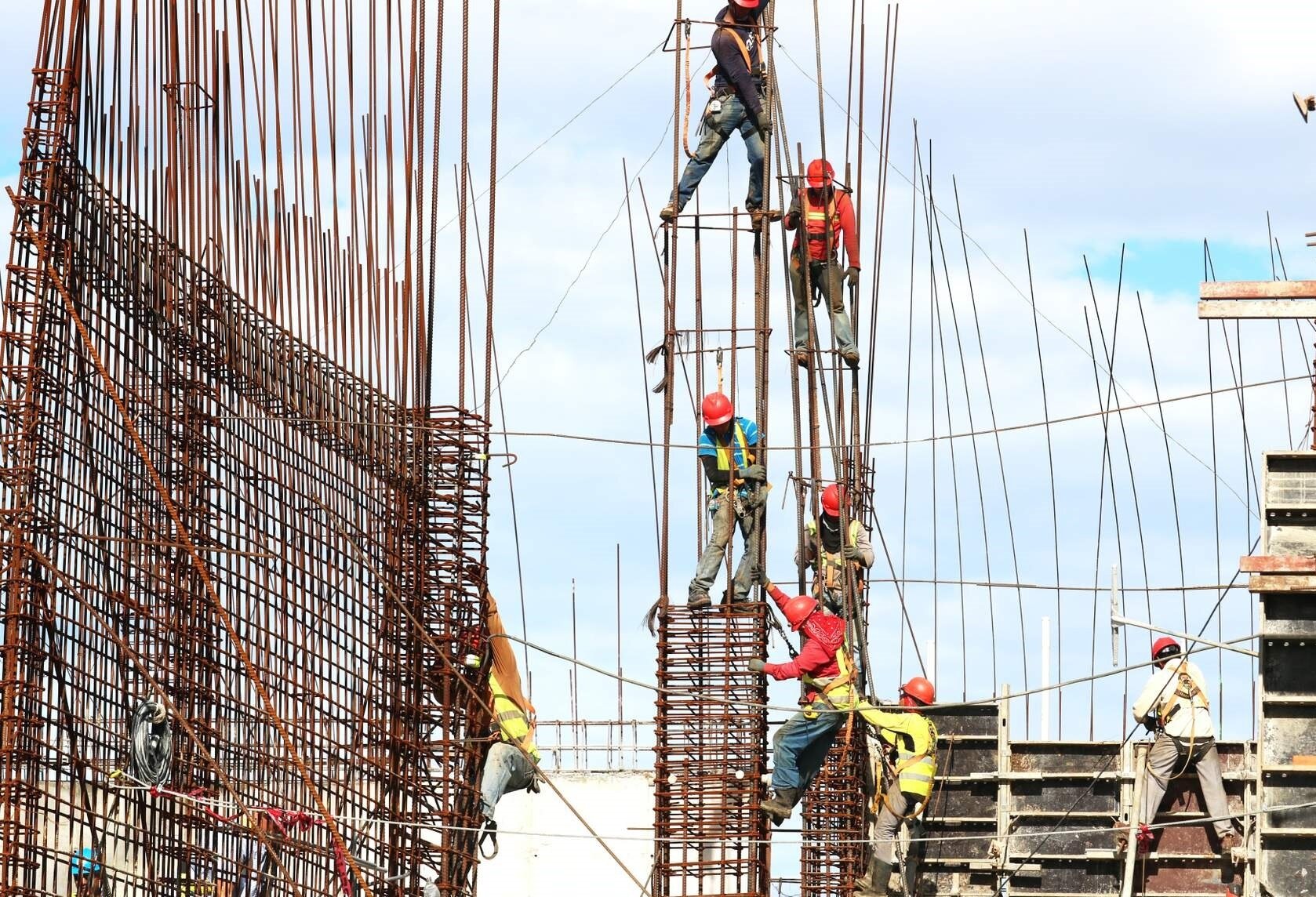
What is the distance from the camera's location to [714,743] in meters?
20.4

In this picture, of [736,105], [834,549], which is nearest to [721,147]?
Result: [736,105]

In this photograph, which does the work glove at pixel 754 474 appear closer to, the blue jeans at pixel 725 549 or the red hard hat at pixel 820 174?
the blue jeans at pixel 725 549

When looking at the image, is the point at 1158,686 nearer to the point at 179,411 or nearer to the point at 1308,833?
the point at 1308,833

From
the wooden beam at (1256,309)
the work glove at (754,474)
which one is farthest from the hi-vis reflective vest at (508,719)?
the wooden beam at (1256,309)

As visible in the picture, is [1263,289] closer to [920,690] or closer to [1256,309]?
[1256,309]

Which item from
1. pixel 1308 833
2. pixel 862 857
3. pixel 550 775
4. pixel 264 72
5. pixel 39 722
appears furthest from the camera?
pixel 550 775

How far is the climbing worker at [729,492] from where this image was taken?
66.4 ft

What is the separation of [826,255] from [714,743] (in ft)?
15.8

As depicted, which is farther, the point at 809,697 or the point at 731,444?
the point at 731,444

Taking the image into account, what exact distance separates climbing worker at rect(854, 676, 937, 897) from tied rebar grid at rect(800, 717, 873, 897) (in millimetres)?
455

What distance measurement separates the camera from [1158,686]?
64.8ft

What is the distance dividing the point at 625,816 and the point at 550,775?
1068 millimetres

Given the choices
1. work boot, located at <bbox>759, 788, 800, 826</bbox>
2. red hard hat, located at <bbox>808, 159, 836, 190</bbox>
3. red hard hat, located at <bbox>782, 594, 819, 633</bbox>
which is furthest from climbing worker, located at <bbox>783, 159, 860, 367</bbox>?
work boot, located at <bbox>759, 788, 800, 826</bbox>

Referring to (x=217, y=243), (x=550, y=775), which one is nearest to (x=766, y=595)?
(x=217, y=243)
